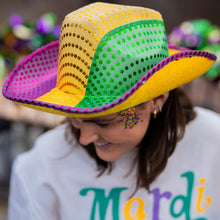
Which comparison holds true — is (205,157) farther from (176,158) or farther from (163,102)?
(163,102)

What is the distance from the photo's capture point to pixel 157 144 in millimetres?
1269

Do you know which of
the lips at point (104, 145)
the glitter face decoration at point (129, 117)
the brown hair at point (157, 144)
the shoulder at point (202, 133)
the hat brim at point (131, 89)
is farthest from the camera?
the shoulder at point (202, 133)

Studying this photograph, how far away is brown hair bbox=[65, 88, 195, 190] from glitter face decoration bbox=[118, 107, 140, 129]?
228 mm

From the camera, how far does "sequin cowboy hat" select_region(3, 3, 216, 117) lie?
89 cm

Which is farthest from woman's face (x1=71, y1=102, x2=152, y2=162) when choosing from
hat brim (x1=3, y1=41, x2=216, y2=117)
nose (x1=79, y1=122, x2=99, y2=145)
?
hat brim (x1=3, y1=41, x2=216, y2=117)

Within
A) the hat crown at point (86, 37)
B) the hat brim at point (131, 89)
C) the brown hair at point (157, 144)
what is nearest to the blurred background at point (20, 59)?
the brown hair at point (157, 144)

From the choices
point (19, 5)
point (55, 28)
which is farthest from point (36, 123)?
point (19, 5)

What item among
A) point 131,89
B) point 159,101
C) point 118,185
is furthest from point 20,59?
point 131,89

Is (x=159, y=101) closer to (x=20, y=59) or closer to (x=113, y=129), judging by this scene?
(x=113, y=129)

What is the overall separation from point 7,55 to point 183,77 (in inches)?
61.2

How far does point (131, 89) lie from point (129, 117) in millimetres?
189

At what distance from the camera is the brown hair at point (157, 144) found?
125cm

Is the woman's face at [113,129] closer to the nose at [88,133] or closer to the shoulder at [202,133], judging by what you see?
the nose at [88,133]

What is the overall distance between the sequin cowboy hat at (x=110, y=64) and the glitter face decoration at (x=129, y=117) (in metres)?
0.08
